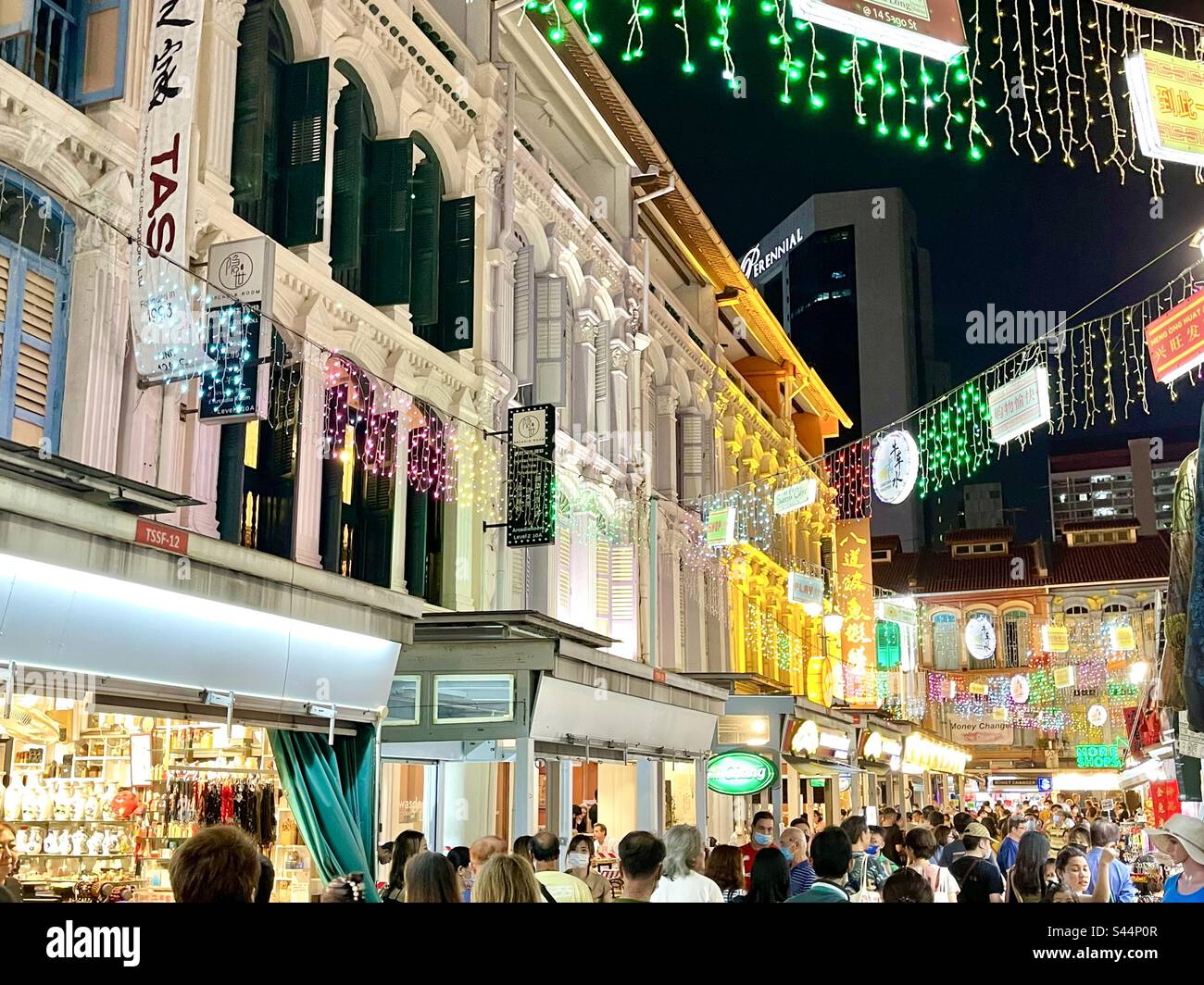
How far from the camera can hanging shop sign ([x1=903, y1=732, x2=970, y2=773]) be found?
41.4m

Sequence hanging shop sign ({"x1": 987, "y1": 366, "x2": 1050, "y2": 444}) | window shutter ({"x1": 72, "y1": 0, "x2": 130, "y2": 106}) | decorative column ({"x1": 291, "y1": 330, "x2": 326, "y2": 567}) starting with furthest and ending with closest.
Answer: hanging shop sign ({"x1": 987, "y1": 366, "x2": 1050, "y2": 444})
decorative column ({"x1": 291, "y1": 330, "x2": 326, "y2": 567})
window shutter ({"x1": 72, "y1": 0, "x2": 130, "y2": 106})

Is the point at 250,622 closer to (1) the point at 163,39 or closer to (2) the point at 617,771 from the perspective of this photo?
(1) the point at 163,39

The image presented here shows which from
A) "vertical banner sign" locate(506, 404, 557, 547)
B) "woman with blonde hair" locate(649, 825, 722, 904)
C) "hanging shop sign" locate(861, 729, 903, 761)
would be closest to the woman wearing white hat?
"woman with blonde hair" locate(649, 825, 722, 904)

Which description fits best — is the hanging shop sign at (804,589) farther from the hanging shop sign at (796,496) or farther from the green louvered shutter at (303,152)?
the green louvered shutter at (303,152)

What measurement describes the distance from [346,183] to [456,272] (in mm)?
2998

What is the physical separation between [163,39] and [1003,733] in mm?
64495

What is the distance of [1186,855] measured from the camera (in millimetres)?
6336

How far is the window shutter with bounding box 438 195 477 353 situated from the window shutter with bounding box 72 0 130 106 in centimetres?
736

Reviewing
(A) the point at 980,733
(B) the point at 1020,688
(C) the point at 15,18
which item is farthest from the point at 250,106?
(A) the point at 980,733

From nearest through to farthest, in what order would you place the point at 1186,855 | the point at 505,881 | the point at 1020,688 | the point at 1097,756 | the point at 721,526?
the point at 505,881, the point at 1186,855, the point at 721,526, the point at 1097,756, the point at 1020,688

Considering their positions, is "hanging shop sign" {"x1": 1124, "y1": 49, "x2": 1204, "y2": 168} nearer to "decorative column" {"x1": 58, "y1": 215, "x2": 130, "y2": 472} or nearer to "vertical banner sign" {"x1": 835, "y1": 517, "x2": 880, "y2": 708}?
"decorative column" {"x1": 58, "y1": 215, "x2": 130, "y2": 472}

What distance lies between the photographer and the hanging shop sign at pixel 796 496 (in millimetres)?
25500

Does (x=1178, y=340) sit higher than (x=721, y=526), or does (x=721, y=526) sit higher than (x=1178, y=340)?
(x=721, y=526)

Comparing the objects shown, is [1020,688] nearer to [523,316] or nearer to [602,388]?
[602,388]
